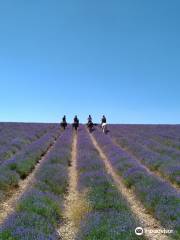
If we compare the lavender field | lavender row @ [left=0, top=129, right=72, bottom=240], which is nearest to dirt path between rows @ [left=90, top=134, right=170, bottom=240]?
the lavender field

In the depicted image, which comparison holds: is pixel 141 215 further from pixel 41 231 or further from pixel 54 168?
pixel 54 168

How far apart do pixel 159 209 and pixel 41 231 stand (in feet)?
9.53

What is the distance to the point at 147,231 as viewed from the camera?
865 cm

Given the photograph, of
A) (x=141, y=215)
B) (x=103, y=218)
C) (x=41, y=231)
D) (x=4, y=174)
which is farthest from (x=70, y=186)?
(x=41, y=231)

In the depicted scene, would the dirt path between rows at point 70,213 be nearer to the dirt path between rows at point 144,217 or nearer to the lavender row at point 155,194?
the dirt path between rows at point 144,217

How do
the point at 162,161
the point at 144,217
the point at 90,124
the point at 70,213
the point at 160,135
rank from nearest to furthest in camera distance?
1. the point at 144,217
2. the point at 70,213
3. the point at 162,161
4. the point at 160,135
5. the point at 90,124

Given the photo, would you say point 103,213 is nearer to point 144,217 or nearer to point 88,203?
point 88,203

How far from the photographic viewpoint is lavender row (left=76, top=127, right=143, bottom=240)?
7645 millimetres

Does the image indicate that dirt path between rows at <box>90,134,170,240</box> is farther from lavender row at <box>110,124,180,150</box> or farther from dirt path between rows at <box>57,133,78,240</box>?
lavender row at <box>110,124,180,150</box>

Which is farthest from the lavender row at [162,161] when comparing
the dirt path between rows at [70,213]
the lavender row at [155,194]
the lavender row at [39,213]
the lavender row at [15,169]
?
the lavender row at [15,169]

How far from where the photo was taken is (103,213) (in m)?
9.25

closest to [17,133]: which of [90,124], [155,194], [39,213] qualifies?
[90,124]

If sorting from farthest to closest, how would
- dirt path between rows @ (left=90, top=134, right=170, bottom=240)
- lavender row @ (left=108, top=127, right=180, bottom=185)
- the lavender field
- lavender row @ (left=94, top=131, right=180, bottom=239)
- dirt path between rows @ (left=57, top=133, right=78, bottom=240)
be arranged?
lavender row @ (left=108, top=127, right=180, bottom=185) < lavender row @ (left=94, top=131, right=180, bottom=239) < dirt path between rows @ (left=57, top=133, right=78, bottom=240) < dirt path between rows @ (left=90, top=134, right=170, bottom=240) < the lavender field

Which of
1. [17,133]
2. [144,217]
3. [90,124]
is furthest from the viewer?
[90,124]
